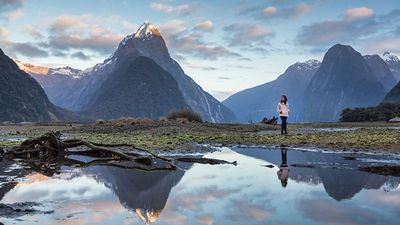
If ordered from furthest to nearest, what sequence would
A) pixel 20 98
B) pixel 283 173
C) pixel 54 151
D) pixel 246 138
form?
pixel 20 98, pixel 246 138, pixel 54 151, pixel 283 173

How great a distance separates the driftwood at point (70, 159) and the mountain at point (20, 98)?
149 m

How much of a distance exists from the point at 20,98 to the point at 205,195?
174729 mm

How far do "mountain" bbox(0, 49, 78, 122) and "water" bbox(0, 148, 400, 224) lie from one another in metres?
155

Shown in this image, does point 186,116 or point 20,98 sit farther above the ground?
point 20,98

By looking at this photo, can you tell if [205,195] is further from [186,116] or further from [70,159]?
[186,116]

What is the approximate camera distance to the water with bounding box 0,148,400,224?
4898 mm

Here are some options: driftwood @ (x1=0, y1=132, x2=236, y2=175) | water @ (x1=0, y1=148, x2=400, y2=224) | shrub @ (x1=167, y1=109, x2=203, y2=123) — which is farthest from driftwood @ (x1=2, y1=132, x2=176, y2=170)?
shrub @ (x1=167, y1=109, x2=203, y2=123)

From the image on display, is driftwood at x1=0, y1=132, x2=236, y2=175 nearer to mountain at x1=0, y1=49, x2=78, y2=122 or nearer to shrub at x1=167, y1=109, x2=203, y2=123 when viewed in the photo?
shrub at x1=167, y1=109, x2=203, y2=123

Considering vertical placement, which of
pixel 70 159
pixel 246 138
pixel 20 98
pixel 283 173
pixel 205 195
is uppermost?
pixel 20 98

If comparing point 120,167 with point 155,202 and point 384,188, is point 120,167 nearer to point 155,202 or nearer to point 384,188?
point 155,202

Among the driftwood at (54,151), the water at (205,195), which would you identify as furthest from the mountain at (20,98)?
the water at (205,195)

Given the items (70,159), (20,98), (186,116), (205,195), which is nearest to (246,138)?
(70,159)

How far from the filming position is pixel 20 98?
16175cm

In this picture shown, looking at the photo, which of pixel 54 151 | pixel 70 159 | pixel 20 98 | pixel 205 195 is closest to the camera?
pixel 205 195
